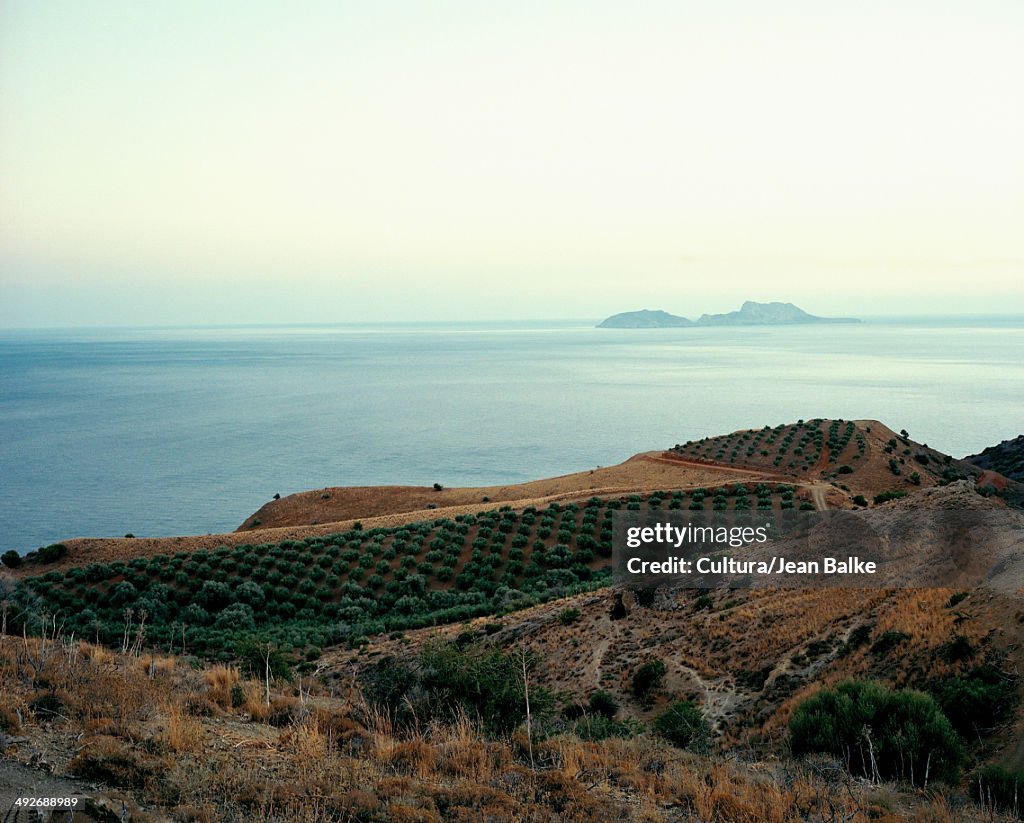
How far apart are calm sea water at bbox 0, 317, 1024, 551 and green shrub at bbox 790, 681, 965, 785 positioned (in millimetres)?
43321

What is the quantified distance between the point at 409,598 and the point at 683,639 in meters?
9.75

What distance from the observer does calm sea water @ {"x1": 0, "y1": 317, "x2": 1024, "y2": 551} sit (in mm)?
55031

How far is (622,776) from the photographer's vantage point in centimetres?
689

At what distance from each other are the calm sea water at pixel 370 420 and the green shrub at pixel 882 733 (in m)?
43.3

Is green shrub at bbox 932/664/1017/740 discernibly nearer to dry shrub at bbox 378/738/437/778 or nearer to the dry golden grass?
the dry golden grass

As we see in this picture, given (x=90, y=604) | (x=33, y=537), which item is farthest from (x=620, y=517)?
(x=33, y=537)

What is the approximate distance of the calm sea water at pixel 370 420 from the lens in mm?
55031

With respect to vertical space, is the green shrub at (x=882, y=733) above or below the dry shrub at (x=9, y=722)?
below

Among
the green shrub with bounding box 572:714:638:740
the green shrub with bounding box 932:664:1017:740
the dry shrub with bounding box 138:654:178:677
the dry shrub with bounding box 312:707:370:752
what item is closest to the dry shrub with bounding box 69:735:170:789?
the dry shrub with bounding box 312:707:370:752

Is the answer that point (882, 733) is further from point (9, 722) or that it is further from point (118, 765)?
point (9, 722)

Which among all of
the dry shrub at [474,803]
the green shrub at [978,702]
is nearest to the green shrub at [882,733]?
the green shrub at [978,702]

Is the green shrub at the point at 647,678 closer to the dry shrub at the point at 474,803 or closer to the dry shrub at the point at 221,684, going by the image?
the dry shrub at the point at 221,684

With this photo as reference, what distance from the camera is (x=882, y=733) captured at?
27.3 feet

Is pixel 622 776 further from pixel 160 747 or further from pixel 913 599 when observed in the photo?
→ pixel 913 599
